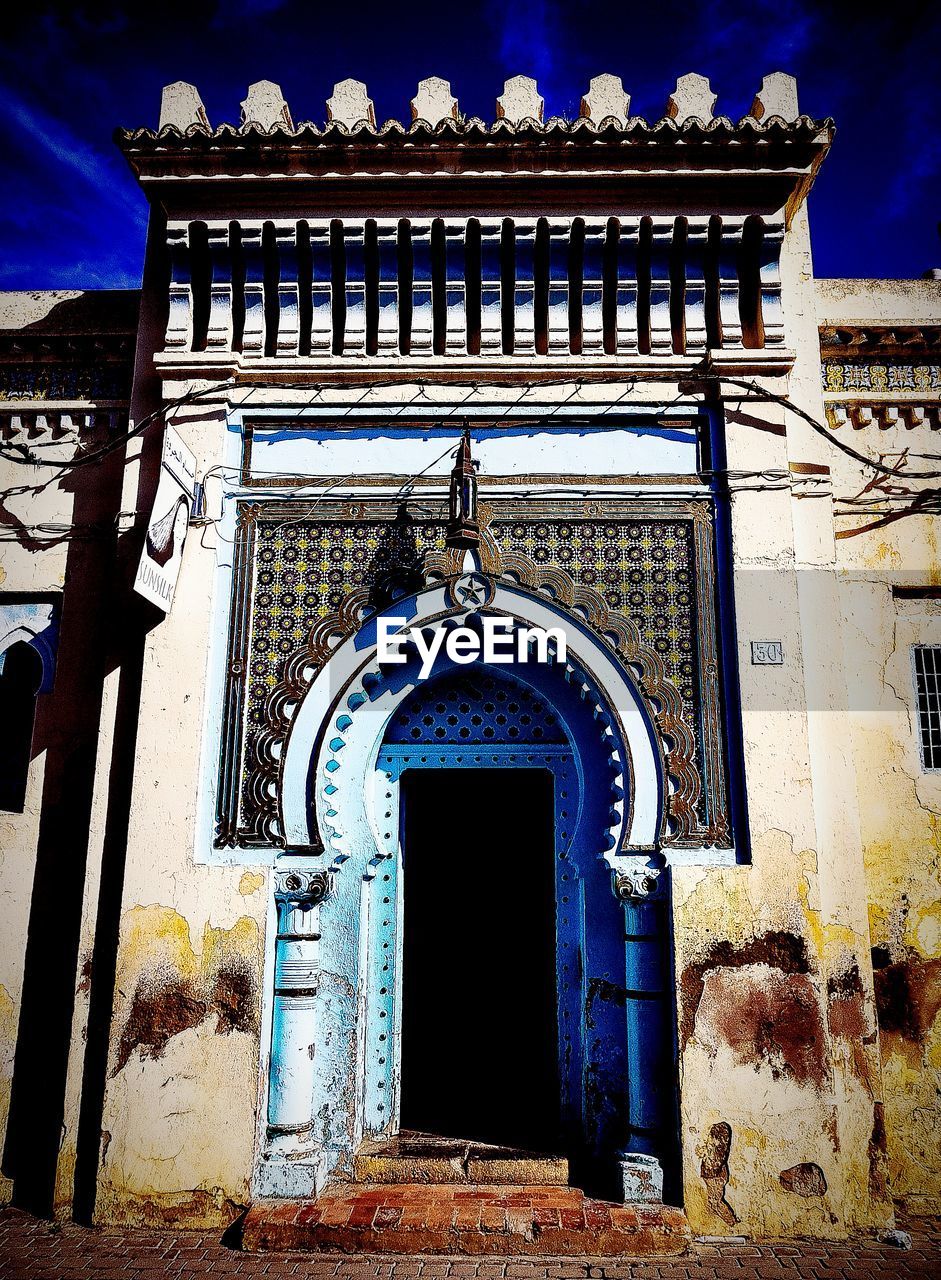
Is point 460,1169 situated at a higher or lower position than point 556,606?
lower

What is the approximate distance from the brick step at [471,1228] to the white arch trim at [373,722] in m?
1.85

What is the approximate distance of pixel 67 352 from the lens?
621 centimetres

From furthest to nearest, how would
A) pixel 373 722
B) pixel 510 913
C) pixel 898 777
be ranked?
pixel 510 913
pixel 898 777
pixel 373 722

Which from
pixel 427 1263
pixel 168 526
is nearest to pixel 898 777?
pixel 427 1263

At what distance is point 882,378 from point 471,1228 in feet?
19.1

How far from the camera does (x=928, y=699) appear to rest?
5832 mm

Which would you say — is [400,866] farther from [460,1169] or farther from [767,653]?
[767,653]

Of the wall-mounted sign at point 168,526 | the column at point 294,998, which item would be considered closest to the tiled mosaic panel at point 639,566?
the wall-mounted sign at point 168,526

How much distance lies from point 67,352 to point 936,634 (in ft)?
20.5

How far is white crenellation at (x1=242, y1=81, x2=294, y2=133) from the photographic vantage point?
5859 mm

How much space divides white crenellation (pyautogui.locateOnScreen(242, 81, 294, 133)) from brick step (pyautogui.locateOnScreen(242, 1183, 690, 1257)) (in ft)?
21.4

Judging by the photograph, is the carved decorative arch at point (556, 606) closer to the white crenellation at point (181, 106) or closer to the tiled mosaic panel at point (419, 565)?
the tiled mosaic panel at point (419, 565)

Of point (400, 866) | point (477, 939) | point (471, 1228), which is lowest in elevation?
point (471, 1228)

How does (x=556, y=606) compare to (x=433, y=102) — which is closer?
(x=556, y=606)
